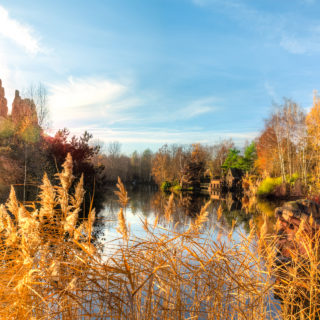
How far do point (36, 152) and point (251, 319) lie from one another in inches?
574

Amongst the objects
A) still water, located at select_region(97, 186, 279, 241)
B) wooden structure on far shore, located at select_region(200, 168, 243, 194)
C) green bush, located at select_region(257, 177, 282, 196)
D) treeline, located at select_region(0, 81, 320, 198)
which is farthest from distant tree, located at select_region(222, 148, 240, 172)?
still water, located at select_region(97, 186, 279, 241)

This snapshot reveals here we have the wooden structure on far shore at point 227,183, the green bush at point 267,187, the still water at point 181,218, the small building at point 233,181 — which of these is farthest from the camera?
the small building at point 233,181

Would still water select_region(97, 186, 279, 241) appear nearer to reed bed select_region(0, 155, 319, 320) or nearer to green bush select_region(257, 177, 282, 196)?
reed bed select_region(0, 155, 319, 320)

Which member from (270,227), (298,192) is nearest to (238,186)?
(298,192)

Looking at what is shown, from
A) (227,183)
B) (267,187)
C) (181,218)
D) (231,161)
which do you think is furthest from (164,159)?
(181,218)

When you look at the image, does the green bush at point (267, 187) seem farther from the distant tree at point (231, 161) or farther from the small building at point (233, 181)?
the distant tree at point (231, 161)

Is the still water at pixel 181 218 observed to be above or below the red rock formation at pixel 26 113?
below

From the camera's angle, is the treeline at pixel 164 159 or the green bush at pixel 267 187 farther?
the green bush at pixel 267 187

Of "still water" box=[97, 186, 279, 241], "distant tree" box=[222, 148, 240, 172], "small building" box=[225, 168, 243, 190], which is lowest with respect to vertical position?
"still water" box=[97, 186, 279, 241]

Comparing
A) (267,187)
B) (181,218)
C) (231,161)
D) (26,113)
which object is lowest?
(181,218)

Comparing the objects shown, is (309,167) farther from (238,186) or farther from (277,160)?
(238,186)

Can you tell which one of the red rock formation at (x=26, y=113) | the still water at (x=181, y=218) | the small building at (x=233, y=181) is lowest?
the still water at (x=181, y=218)

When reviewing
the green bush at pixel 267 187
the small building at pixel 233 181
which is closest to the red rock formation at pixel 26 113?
the green bush at pixel 267 187

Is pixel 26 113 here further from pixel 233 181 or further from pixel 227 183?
pixel 233 181
